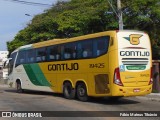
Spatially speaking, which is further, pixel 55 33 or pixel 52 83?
pixel 55 33

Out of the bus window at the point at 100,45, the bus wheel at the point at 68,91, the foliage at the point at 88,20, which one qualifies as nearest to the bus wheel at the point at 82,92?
the bus wheel at the point at 68,91

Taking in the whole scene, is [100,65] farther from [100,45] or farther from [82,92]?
[82,92]

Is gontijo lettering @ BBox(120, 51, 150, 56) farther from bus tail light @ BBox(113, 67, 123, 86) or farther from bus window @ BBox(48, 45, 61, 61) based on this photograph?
bus window @ BBox(48, 45, 61, 61)

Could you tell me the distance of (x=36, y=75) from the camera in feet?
77.8

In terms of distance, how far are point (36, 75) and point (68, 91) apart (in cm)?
381

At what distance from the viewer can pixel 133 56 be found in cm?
1741

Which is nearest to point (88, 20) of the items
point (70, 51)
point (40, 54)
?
point (40, 54)

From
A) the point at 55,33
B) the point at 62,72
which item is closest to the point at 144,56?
the point at 62,72

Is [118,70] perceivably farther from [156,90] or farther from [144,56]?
[156,90]

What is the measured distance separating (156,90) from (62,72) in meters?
5.84

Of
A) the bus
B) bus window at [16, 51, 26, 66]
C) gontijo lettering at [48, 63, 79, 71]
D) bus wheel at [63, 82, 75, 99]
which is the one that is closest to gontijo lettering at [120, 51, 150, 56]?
the bus

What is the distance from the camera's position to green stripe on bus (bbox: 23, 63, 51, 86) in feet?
75.3

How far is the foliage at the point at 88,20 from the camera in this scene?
32219 millimetres

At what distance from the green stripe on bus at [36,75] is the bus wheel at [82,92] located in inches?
130
